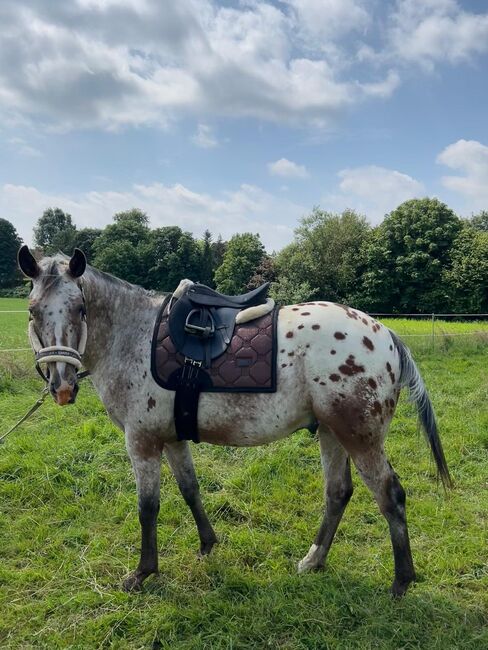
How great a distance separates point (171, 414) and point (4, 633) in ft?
5.09

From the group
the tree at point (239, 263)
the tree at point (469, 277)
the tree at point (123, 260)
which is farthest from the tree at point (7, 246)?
the tree at point (469, 277)

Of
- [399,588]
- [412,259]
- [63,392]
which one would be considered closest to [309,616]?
[399,588]

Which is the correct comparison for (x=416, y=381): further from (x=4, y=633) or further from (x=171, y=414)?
(x=4, y=633)

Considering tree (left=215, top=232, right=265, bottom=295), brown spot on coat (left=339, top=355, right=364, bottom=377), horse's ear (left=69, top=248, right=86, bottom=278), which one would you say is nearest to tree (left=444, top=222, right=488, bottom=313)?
tree (left=215, top=232, right=265, bottom=295)

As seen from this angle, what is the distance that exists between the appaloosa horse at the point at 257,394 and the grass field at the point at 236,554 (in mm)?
238

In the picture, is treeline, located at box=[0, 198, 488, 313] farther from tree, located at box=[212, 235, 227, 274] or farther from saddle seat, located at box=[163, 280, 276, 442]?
saddle seat, located at box=[163, 280, 276, 442]

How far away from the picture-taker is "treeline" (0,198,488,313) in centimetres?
2919

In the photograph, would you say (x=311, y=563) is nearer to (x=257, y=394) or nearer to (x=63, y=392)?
(x=257, y=394)

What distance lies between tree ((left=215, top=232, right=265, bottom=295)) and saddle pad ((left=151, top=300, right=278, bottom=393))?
37.3 metres

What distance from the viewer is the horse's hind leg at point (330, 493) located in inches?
116

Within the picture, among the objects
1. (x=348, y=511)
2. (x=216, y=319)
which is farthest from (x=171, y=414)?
(x=348, y=511)

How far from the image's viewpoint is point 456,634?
7.61 feet

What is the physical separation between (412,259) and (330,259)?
6.65 metres

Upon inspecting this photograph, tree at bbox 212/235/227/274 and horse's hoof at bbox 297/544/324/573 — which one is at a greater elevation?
tree at bbox 212/235/227/274
